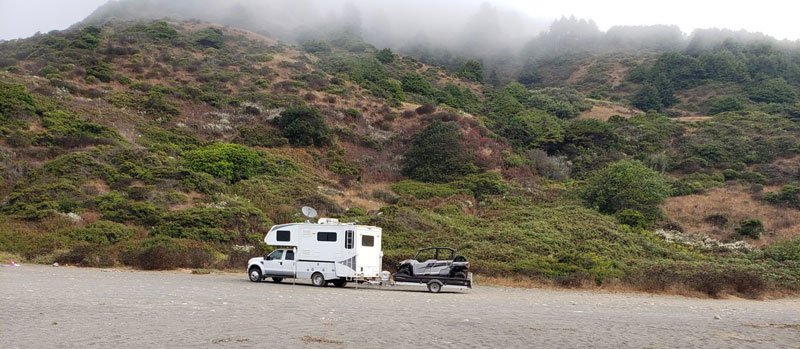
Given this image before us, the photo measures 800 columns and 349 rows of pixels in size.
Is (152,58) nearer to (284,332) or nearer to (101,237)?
(101,237)

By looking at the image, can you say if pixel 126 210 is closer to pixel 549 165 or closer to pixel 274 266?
pixel 274 266

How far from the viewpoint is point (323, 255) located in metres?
20.8

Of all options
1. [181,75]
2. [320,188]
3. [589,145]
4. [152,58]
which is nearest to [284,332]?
[320,188]

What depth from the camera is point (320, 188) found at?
4031 centimetres

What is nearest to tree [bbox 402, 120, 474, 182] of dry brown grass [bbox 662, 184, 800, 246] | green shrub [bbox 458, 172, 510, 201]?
green shrub [bbox 458, 172, 510, 201]

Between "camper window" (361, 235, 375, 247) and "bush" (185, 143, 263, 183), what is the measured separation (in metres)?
19.8

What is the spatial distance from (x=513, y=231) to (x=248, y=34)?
71659mm

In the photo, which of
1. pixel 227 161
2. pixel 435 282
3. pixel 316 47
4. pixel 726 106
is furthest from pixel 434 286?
pixel 316 47

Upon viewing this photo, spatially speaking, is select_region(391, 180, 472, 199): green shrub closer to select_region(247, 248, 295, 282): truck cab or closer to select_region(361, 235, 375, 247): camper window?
select_region(361, 235, 375, 247): camper window

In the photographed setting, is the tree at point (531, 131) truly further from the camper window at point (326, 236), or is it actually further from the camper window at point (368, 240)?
the camper window at point (326, 236)

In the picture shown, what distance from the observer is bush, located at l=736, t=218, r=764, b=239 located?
117 ft

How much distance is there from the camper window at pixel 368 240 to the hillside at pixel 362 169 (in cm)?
424

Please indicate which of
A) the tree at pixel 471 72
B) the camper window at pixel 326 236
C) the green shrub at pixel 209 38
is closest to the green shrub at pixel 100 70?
the green shrub at pixel 209 38

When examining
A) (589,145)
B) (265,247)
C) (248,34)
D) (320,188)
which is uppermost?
(248,34)
